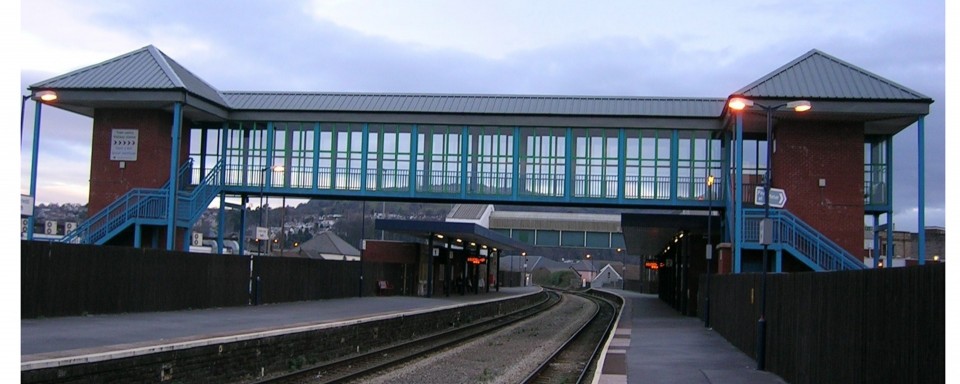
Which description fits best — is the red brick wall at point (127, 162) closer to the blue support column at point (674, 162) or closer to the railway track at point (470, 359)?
the railway track at point (470, 359)

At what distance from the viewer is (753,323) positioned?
1995cm

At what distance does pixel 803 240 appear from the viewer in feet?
103

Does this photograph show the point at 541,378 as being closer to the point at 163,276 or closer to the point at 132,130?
the point at 163,276

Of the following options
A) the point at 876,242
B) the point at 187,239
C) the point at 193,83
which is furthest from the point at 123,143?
the point at 876,242

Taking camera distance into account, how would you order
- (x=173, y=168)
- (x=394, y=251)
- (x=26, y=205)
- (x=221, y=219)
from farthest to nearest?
(x=394, y=251) → (x=221, y=219) → (x=173, y=168) → (x=26, y=205)

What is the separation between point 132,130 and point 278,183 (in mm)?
5943

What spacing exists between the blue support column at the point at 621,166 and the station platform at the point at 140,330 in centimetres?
1083

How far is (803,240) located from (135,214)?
79.0ft

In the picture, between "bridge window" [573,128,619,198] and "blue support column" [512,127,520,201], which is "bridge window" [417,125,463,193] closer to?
"blue support column" [512,127,520,201]

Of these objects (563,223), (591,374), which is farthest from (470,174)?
(563,223)

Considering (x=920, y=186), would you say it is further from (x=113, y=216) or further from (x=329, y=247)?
(x=329, y=247)

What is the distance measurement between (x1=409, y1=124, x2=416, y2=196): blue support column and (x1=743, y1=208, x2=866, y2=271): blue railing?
12.5 metres

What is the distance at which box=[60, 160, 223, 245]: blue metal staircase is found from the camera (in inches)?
1346

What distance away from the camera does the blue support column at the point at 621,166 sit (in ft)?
116
